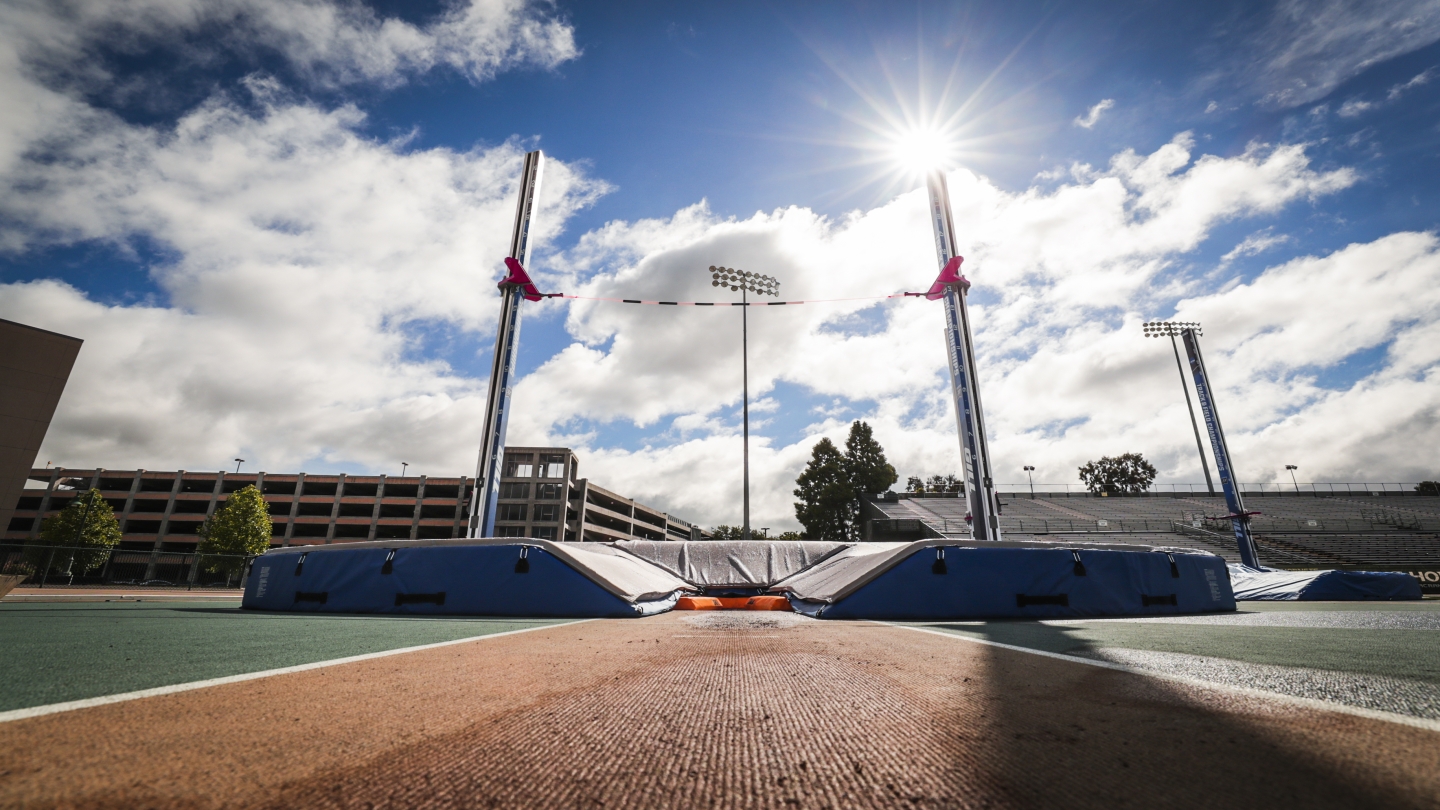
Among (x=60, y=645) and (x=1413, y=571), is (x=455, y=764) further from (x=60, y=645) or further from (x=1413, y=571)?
(x=1413, y=571)

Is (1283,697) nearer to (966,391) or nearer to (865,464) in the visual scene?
(966,391)

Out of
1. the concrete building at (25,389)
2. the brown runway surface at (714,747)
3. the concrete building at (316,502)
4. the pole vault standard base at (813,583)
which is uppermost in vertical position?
the concrete building at (316,502)

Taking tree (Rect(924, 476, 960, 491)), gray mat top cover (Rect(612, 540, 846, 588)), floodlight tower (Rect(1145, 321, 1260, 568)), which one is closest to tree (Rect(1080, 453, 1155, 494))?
tree (Rect(924, 476, 960, 491))

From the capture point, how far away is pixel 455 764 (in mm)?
1283

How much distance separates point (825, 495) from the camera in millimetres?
40844

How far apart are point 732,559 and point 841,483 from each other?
3142 cm

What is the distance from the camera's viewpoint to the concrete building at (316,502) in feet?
162

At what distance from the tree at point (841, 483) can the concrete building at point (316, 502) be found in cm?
2249

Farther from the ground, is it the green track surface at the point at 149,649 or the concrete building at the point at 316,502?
the concrete building at the point at 316,502

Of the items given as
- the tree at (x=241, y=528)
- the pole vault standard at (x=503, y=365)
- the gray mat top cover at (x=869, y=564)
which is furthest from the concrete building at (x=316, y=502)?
the gray mat top cover at (x=869, y=564)

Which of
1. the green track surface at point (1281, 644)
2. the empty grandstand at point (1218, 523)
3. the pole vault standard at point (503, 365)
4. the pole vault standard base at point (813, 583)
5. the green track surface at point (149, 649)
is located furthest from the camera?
the empty grandstand at point (1218, 523)

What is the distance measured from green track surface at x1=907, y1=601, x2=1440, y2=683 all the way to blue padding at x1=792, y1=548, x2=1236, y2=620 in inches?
76.2

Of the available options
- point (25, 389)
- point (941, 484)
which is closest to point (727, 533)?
point (941, 484)

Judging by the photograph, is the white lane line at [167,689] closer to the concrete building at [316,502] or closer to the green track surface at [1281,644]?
the green track surface at [1281,644]
